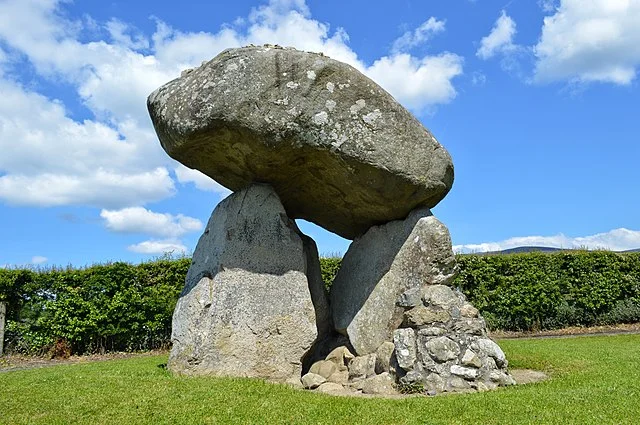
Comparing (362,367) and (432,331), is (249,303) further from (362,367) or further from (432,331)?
(432,331)

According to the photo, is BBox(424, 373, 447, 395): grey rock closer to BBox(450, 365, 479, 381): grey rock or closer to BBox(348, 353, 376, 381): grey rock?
BBox(450, 365, 479, 381): grey rock

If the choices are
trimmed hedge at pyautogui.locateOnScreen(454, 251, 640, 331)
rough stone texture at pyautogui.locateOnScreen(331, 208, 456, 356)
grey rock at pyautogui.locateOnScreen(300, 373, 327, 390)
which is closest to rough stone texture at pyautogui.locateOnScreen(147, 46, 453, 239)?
rough stone texture at pyautogui.locateOnScreen(331, 208, 456, 356)

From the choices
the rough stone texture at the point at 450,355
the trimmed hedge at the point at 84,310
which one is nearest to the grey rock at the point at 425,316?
the rough stone texture at the point at 450,355

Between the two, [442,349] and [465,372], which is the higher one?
[442,349]

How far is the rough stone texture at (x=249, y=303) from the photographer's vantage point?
9.35m

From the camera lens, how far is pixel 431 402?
24.8 feet

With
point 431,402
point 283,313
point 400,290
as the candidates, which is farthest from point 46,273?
point 431,402

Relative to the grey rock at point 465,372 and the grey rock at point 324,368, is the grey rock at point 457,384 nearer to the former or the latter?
the grey rock at point 465,372

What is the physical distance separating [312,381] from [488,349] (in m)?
2.93

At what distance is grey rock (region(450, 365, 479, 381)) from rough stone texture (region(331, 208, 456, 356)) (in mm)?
1460

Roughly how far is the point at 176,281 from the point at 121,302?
6.67ft

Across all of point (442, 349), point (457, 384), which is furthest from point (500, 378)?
point (442, 349)

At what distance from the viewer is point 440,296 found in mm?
9422

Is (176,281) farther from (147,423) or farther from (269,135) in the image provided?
(147,423)
